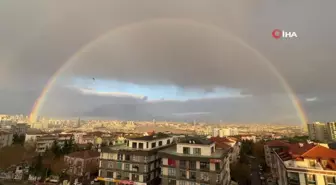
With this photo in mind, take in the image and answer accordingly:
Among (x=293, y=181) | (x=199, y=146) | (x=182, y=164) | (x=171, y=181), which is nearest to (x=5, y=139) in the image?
(x=171, y=181)

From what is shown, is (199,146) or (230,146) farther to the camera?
(230,146)

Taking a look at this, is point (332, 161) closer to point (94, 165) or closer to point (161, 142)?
point (161, 142)

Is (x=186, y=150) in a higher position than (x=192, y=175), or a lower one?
higher

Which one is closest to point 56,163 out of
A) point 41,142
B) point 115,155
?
point 115,155

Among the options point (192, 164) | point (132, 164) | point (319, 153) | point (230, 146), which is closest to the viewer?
point (319, 153)

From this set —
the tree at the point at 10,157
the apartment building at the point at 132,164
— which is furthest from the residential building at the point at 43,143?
the apartment building at the point at 132,164

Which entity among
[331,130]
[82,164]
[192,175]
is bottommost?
[82,164]

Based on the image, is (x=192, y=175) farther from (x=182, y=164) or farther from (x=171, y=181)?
(x=171, y=181)
